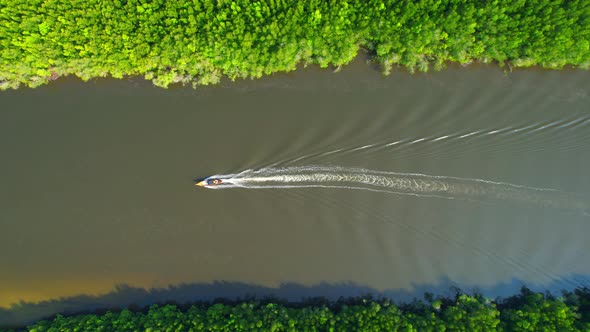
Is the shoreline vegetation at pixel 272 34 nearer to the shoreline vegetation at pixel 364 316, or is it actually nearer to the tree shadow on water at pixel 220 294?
the tree shadow on water at pixel 220 294

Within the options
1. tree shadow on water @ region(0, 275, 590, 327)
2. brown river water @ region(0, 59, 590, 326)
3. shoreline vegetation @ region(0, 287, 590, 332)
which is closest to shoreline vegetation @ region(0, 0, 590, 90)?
brown river water @ region(0, 59, 590, 326)

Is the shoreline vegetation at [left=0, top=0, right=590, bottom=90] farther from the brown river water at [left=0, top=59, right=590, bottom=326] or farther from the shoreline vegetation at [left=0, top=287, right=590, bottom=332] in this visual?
the shoreline vegetation at [left=0, top=287, right=590, bottom=332]

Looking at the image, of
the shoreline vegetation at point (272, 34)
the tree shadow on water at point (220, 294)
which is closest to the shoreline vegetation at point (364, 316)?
the tree shadow on water at point (220, 294)

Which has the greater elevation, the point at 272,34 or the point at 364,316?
the point at 272,34

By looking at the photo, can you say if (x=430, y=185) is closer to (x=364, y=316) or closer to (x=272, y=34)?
(x=364, y=316)

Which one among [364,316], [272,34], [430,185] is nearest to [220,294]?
[364,316]

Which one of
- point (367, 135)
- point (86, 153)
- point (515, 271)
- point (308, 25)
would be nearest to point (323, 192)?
point (367, 135)
